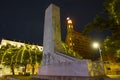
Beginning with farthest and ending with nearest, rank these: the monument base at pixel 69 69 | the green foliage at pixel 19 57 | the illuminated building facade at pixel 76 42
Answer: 1. the illuminated building facade at pixel 76 42
2. the green foliage at pixel 19 57
3. the monument base at pixel 69 69

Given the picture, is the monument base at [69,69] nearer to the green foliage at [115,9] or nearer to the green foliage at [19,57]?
the green foliage at [115,9]

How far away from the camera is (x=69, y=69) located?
12.1m

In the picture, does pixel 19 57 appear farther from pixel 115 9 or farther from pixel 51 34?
pixel 115 9

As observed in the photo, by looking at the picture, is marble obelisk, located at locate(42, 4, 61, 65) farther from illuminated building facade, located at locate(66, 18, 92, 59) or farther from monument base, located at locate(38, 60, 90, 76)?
illuminated building facade, located at locate(66, 18, 92, 59)

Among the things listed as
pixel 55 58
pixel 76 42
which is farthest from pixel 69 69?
pixel 76 42

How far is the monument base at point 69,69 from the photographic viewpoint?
10.7m

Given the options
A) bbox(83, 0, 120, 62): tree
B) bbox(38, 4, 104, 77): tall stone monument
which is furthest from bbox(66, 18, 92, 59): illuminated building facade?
bbox(83, 0, 120, 62): tree

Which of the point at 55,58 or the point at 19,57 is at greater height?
the point at 19,57

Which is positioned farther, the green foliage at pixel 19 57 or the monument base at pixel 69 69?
the green foliage at pixel 19 57

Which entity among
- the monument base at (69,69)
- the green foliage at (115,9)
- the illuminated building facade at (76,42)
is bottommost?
the monument base at (69,69)

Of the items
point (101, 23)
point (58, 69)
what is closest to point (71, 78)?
point (58, 69)

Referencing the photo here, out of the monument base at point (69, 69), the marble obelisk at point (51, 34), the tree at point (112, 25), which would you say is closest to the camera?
the tree at point (112, 25)

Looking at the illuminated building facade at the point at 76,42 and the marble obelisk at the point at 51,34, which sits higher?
the illuminated building facade at the point at 76,42

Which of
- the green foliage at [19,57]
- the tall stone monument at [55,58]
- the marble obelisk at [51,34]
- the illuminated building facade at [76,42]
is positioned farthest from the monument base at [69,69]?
the illuminated building facade at [76,42]
